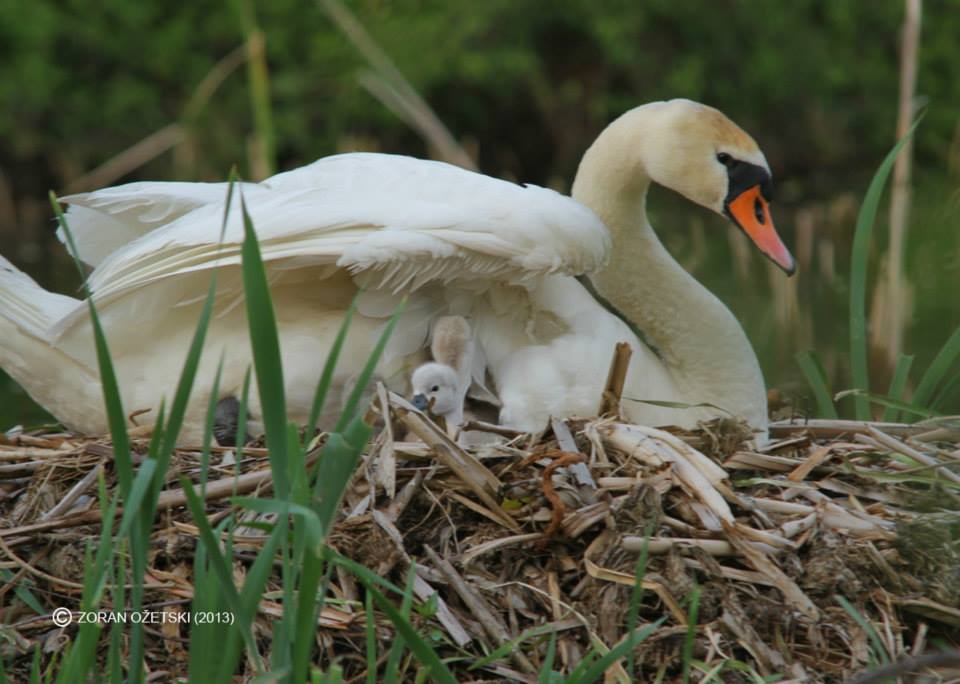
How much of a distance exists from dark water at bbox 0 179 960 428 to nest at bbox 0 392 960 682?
2.90 feet

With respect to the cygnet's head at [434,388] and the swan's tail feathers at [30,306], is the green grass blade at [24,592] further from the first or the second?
the cygnet's head at [434,388]

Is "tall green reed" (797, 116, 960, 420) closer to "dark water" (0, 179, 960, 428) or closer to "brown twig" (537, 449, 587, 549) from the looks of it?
"dark water" (0, 179, 960, 428)

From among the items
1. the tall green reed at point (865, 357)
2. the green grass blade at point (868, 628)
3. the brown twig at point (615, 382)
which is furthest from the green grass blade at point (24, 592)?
the tall green reed at point (865, 357)

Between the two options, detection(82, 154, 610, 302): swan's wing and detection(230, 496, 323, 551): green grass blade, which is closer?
detection(230, 496, 323, 551): green grass blade

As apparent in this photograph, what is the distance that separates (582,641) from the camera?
Result: 9.09ft

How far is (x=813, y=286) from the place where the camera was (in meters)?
8.14

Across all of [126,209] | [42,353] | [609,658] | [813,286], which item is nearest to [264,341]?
[609,658]

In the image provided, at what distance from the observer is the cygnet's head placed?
11.0 feet

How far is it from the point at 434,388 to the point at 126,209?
926mm

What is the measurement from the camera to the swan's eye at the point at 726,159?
3855mm

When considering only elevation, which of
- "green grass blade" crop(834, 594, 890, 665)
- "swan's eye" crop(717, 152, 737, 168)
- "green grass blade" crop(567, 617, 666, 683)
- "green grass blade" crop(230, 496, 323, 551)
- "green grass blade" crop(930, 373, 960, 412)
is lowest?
"green grass blade" crop(834, 594, 890, 665)

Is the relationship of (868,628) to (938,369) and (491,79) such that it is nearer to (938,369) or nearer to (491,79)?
(938,369)

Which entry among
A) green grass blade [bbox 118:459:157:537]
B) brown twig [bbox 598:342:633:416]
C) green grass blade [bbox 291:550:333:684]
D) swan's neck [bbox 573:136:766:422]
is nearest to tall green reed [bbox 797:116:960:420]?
swan's neck [bbox 573:136:766:422]

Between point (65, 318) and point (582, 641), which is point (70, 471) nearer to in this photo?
point (65, 318)
